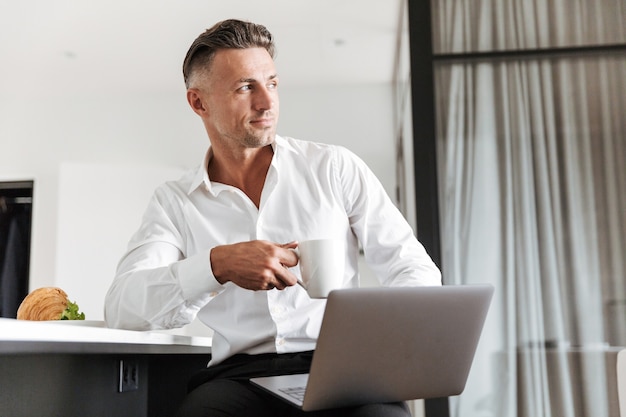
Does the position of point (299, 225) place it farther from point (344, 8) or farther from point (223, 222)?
point (344, 8)

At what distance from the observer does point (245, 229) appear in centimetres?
155

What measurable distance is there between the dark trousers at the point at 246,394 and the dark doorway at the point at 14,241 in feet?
16.0

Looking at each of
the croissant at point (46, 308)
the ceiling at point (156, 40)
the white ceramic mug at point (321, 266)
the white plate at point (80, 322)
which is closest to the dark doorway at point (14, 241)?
the ceiling at point (156, 40)

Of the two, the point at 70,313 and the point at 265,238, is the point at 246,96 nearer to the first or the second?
the point at 265,238

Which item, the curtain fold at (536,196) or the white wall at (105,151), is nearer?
the curtain fold at (536,196)

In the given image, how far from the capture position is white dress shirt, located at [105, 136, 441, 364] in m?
1.43

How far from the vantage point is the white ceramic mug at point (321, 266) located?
121 centimetres

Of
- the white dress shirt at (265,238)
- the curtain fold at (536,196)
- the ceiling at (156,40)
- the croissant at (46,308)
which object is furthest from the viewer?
the ceiling at (156,40)

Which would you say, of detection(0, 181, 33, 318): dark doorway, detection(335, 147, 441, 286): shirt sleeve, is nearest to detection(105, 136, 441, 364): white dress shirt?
detection(335, 147, 441, 286): shirt sleeve

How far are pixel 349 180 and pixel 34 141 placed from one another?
16.3 feet

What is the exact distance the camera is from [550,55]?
3.16m

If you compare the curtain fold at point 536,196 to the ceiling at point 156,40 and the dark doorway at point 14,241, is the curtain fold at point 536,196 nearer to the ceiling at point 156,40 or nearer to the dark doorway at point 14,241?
the ceiling at point 156,40

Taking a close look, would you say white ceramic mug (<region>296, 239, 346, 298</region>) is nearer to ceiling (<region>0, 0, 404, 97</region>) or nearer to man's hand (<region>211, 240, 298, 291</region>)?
man's hand (<region>211, 240, 298, 291</region>)

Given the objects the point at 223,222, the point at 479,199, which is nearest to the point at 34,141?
the point at 479,199
